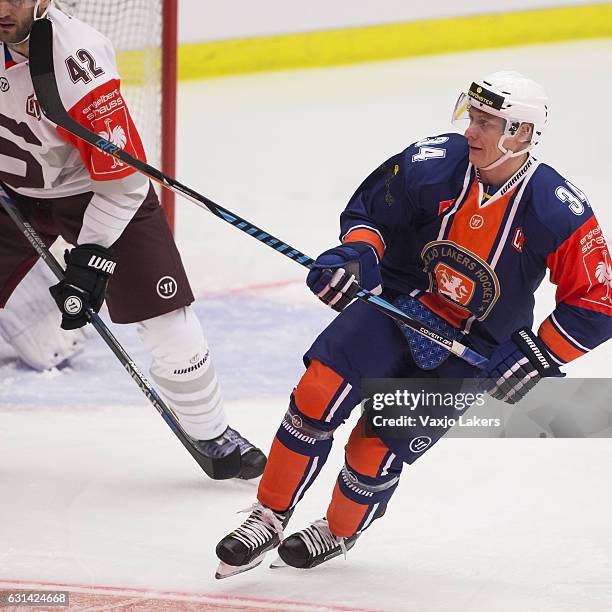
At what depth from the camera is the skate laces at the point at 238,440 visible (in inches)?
118

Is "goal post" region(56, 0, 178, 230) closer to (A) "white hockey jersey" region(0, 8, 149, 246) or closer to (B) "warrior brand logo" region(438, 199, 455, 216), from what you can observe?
(A) "white hockey jersey" region(0, 8, 149, 246)

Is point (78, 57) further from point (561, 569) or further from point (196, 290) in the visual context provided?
point (196, 290)

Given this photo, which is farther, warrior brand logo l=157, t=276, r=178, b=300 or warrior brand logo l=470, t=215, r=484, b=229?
warrior brand logo l=157, t=276, r=178, b=300

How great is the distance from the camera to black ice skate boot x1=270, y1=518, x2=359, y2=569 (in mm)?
2451

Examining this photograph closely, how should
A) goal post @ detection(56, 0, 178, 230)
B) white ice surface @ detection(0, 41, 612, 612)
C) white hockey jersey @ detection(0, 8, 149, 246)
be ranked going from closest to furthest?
white ice surface @ detection(0, 41, 612, 612), white hockey jersey @ detection(0, 8, 149, 246), goal post @ detection(56, 0, 178, 230)

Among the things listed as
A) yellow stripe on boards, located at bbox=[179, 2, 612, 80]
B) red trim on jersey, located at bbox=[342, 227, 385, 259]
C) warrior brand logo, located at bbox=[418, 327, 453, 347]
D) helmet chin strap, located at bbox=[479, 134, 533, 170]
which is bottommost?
yellow stripe on boards, located at bbox=[179, 2, 612, 80]

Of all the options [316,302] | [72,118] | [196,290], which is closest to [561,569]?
[72,118]

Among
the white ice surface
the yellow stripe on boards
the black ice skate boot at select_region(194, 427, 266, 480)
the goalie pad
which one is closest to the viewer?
the white ice surface

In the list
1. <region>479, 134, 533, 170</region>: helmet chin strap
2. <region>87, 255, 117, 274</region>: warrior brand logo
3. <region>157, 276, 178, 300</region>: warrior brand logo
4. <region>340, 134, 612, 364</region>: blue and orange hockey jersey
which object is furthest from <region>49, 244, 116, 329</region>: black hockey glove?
<region>479, 134, 533, 170</region>: helmet chin strap

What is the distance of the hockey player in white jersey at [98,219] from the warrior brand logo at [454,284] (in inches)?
28.4

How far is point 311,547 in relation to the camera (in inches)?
96.6

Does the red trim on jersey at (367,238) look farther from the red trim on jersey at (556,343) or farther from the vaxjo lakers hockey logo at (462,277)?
the red trim on jersey at (556,343)

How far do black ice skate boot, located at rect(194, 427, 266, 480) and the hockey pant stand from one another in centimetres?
48
